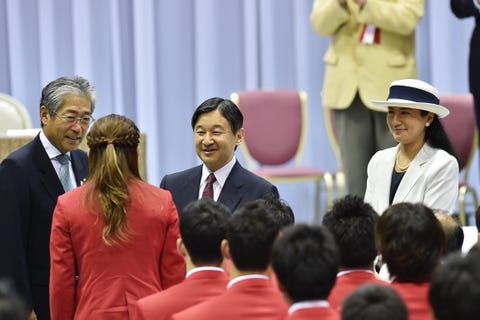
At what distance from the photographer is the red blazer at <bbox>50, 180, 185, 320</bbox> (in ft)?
11.6

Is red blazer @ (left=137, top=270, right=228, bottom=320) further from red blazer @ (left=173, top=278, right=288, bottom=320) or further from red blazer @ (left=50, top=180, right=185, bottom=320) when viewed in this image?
red blazer @ (left=50, top=180, right=185, bottom=320)

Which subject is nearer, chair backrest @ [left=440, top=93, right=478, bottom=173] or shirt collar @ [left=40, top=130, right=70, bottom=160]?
shirt collar @ [left=40, top=130, right=70, bottom=160]

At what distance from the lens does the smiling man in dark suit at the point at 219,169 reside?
4207 mm

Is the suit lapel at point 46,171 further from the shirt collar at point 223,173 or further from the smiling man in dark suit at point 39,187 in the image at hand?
the shirt collar at point 223,173

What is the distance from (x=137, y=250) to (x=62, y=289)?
1.02ft

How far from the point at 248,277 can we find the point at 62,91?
1604mm

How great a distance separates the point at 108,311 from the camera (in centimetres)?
357

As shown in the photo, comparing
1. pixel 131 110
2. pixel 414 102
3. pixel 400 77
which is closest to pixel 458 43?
pixel 400 77

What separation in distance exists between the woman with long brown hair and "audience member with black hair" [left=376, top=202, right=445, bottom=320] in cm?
98

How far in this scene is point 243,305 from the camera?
9.04ft

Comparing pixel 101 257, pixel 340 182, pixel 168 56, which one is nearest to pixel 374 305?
pixel 101 257

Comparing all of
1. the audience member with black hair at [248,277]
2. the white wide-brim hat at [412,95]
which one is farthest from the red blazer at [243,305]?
the white wide-brim hat at [412,95]

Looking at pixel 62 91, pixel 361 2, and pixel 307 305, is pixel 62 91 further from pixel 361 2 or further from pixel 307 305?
pixel 361 2

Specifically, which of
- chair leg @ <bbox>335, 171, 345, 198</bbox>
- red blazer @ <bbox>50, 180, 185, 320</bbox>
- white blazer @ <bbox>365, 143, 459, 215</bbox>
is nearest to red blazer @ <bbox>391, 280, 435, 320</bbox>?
red blazer @ <bbox>50, 180, 185, 320</bbox>
